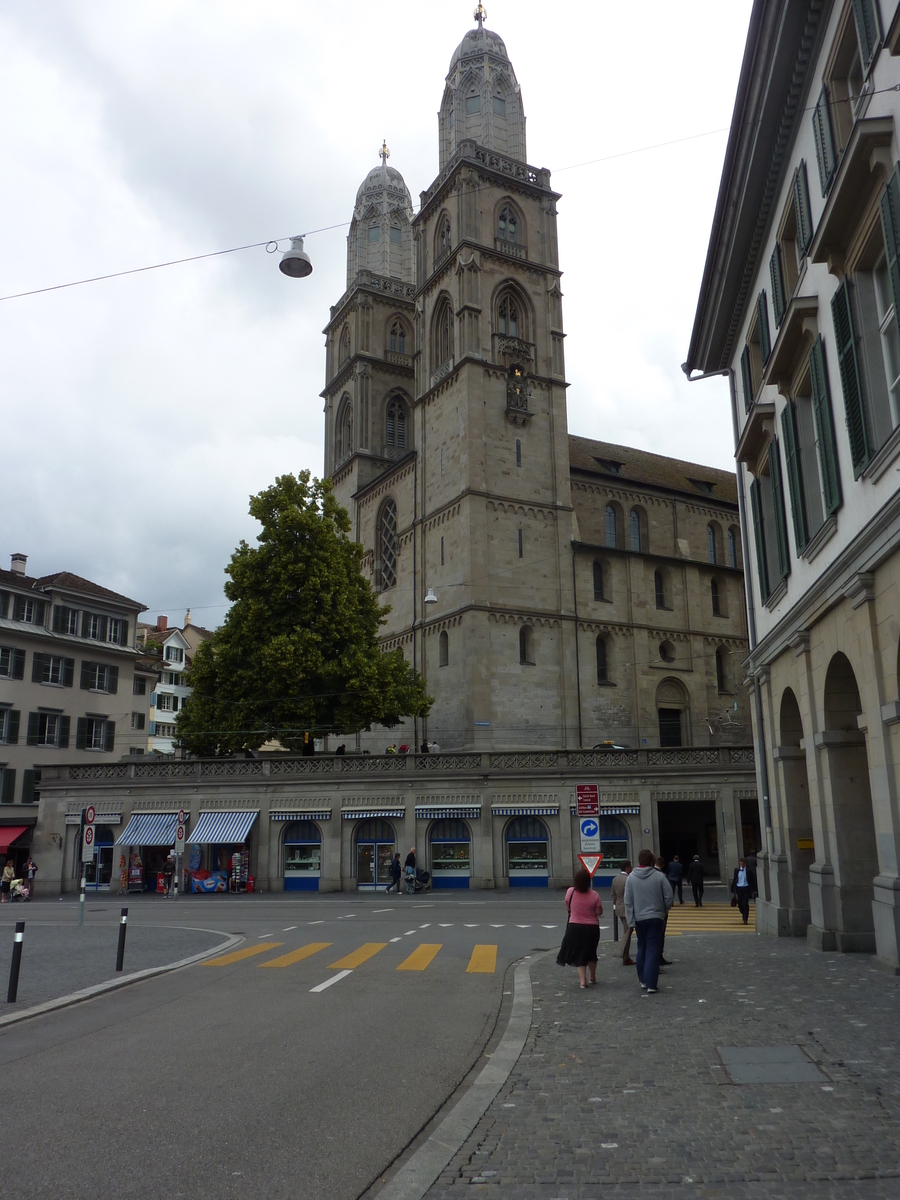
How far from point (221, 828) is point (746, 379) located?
24.7m

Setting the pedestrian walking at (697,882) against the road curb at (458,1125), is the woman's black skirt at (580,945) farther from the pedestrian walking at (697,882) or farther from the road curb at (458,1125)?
the pedestrian walking at (697,882)

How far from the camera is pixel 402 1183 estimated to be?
203 inches

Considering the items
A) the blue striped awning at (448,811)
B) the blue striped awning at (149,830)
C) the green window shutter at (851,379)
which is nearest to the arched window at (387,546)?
the blue striped awning at (448,811)

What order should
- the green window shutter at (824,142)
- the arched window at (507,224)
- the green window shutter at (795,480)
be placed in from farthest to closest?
the arched window at (507,224), the green window shutter at (795,480), the green window shutter at (824,142)

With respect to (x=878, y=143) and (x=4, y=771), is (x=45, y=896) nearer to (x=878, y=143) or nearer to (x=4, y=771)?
(x=4, y=771)

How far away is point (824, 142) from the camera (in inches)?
525

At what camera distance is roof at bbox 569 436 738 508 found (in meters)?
55.5

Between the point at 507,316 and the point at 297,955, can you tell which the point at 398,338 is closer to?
the point at 507,316

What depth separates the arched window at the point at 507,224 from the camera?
2036 inches

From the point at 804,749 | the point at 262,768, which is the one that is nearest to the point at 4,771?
the point at 262,768

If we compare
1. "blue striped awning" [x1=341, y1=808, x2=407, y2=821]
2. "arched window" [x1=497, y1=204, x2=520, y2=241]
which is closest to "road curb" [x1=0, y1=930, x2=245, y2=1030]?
"blue striped awning" [x1=341, y1=808, x2=407, y2=821]

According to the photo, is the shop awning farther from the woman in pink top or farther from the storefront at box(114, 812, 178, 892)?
the woman in pink top

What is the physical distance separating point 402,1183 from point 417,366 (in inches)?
1987

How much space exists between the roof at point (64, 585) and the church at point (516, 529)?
44.2ft
